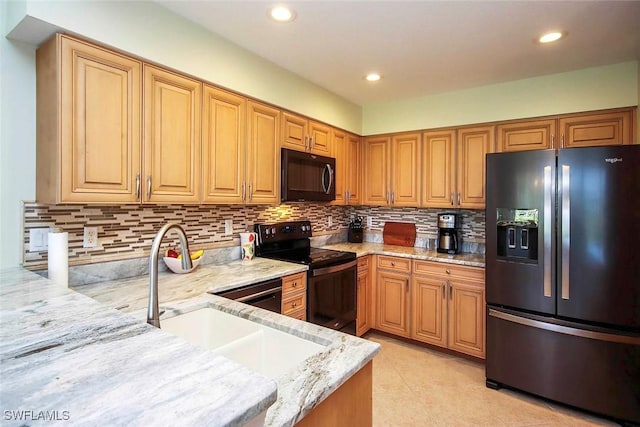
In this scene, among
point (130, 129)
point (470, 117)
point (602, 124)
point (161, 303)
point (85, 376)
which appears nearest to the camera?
point (85, 376)

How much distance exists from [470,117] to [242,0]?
7.62 feet

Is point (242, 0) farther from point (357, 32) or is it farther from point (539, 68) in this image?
point (539, 68)

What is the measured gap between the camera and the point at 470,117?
3.12 m

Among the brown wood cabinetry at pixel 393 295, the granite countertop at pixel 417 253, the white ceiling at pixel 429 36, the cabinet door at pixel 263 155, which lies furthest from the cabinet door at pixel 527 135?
the cabinet door at pixel 263 155

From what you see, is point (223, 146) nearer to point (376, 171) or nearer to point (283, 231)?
point (283, 231)

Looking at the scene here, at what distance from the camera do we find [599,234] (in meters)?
2.03

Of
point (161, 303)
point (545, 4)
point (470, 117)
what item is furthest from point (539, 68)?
point (161, 303)

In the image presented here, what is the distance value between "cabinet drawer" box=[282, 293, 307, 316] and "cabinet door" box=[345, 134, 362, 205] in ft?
4.77

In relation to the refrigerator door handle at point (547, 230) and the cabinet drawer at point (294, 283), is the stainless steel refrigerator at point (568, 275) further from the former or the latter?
the cabinet drawer at point (294, 283)

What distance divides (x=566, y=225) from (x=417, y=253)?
1303 mm

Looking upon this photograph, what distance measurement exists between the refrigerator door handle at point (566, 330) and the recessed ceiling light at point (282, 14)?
8.08 feet

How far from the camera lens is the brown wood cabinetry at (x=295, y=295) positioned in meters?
2.23

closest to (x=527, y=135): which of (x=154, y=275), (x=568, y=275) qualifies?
(x=568, y=275)

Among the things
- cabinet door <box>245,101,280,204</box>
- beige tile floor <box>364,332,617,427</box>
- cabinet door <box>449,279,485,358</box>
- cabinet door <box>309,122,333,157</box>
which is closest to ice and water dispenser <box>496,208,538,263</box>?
cabinet door <box>449,279,485,358</box>
